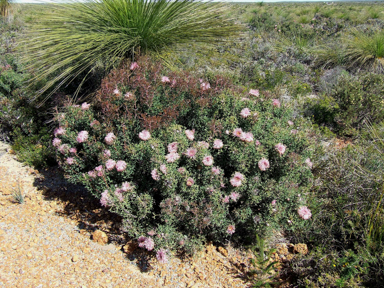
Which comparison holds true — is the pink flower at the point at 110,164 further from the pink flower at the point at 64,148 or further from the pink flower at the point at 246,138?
the pink flower at the point at 246,138

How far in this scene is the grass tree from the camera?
2.96 meters

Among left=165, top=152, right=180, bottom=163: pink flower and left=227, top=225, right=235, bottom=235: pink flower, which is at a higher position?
left=165, top=152, right=180, bottom=163: pink flower

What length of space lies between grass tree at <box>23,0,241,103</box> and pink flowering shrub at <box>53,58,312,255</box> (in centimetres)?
62

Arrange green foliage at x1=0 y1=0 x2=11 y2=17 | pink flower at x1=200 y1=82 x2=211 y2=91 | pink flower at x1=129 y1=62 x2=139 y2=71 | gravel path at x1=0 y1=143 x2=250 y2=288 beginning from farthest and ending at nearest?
green foliage at x1=0 y1=0 x2=11 y2=17 < pink flower at x1=129 y1=62 x2=139 y2=71 < pink flower at x1=200 y1=82 x2=211 y2=91 < gravel path at x1=0 y1=143 x2=250 y2=288

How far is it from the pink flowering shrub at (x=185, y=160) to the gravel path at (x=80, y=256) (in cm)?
19

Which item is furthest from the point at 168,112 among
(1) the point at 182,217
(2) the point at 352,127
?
(2) the point at 352,127

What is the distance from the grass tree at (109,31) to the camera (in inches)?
116

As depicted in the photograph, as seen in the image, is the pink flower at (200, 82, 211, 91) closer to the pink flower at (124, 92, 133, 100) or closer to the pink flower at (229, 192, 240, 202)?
the pink flower at (124, 92, 133, 100)

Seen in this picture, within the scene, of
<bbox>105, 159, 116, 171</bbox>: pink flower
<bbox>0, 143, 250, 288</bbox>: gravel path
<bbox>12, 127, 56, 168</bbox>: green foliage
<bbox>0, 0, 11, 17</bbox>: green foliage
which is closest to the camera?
<bbox>0, 143, 250, 288</bbox>: gravel path

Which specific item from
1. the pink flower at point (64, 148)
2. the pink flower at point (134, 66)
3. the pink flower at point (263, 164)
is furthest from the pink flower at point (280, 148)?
the pink flower at point (64, 148)

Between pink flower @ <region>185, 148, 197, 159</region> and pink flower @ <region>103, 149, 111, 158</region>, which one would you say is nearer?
pink flower @ <region>185, 148, 197, 159</region>

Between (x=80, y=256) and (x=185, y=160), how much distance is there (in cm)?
117

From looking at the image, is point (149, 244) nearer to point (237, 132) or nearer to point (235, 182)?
point (235, 182)

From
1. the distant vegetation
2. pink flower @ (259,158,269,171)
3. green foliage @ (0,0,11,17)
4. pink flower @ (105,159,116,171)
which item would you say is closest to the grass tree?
the distant vegetation
